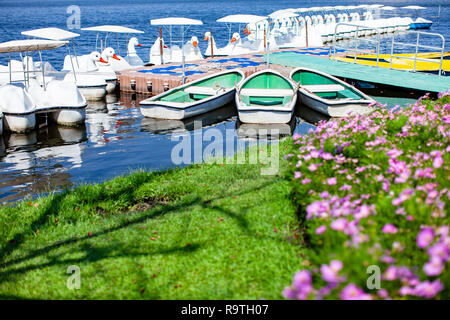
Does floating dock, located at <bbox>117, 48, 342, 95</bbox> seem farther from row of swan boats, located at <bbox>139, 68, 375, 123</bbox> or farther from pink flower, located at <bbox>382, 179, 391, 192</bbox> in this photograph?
pink flower, located at <bbox>382, 179, 391, 192</bbox>

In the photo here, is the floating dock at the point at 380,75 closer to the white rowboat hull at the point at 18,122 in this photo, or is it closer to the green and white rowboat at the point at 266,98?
the green and white rowboat at the point at 266,98

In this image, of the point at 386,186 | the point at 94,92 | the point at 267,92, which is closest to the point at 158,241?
the point at 386,186

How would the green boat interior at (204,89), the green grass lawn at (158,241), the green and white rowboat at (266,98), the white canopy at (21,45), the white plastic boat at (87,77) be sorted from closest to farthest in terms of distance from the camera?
the green grass lawn at (158,241), the white canopy at (21,45), the green and white rowboat at (266,98), the green boat interior at (204,89), the white plastic boat at (87,77)

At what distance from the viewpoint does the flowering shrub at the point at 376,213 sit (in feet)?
8.84

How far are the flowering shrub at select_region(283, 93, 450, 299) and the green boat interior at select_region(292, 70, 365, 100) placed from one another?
32.0ft

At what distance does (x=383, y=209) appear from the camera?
3680 mm

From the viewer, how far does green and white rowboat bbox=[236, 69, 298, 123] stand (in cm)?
1425

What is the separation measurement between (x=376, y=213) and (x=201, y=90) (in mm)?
13935

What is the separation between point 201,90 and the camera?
667 inches

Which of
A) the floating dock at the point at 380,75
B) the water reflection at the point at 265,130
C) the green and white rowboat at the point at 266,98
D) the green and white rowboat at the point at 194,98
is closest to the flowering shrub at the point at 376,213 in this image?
the water reflection at the point at 265,130

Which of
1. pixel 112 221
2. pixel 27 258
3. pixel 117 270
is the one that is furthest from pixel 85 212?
pixel 117 270

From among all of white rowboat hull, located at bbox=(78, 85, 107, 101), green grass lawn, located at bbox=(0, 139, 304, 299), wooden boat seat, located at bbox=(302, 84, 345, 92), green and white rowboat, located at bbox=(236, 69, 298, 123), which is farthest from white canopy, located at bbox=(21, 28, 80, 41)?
green grass lawn, located at bbox=(0, 139, 304, 299)

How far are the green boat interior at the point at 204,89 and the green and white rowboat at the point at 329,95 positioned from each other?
2474 millimetres
